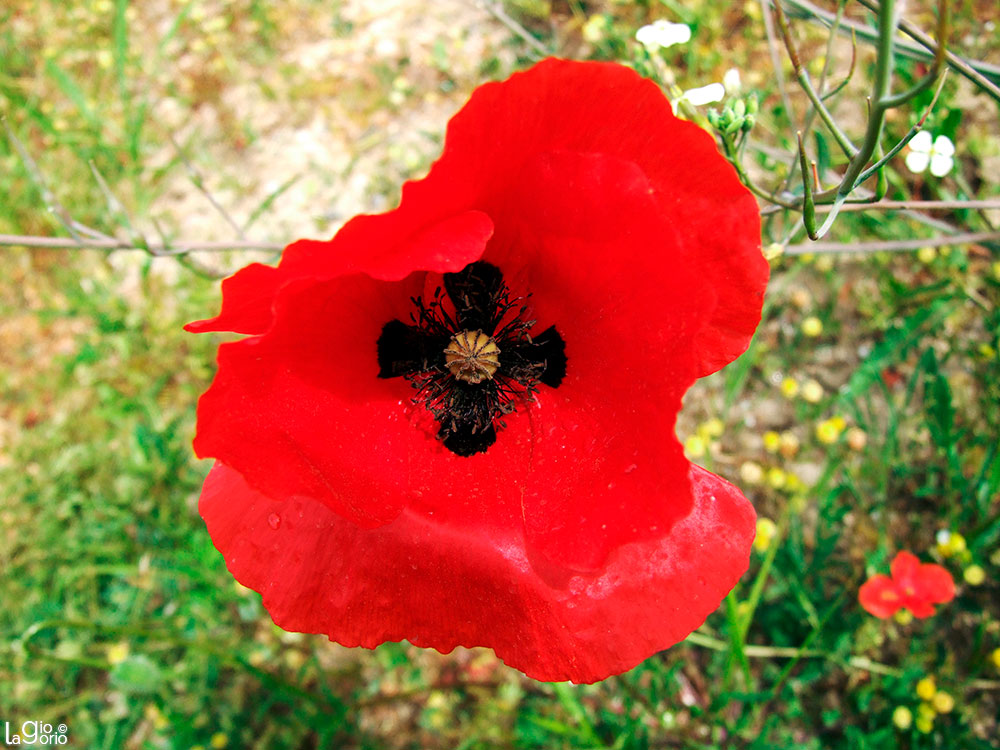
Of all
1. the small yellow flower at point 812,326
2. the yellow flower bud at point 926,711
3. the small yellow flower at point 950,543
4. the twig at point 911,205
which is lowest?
the yellow flower bud at point 926,711

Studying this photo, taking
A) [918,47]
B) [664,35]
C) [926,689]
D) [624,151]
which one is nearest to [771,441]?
[926,689]

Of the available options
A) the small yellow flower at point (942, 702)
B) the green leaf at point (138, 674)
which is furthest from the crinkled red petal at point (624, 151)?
the green leaf at point (138, 674)

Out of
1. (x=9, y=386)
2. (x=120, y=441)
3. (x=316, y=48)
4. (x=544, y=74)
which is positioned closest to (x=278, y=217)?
(x=316, y=48)

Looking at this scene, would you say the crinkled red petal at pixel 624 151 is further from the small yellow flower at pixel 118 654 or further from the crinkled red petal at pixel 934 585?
the small yellow flower at pixel 118 654

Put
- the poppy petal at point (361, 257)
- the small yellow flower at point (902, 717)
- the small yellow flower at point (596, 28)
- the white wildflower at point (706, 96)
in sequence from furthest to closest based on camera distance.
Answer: the small yellow flower at point (596, 28)
the small yellow flower at point (902, 717)
the white wildflower at point (706, 96)
the poppy petal at point (361, 257)

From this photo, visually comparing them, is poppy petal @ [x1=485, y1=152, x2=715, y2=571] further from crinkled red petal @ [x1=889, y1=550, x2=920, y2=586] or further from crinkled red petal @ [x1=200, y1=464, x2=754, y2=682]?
crinkled red petal @ [x1=889, y1=550, x2=920, y2=586]

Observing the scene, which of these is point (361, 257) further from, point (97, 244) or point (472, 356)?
point (97, 244)
